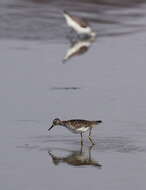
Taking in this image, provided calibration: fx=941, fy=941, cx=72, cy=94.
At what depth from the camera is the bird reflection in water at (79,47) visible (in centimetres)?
2096

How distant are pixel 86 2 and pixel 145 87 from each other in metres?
11.4

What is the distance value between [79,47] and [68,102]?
591 centimetres

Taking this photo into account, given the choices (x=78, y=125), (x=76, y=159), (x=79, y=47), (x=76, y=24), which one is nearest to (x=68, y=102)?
(x=78, y=125)

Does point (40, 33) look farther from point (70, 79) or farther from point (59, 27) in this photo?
point (70, 79)

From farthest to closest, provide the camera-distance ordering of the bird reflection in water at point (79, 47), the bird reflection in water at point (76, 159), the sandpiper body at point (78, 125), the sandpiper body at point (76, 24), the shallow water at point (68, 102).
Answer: the sandpiper body at point (76, 24), the bird reflection in water at point (79, 47), the sandpiper body at point (78, 125), the bird reflection in water at point (76, 159), the shallow water at point (68, 102)

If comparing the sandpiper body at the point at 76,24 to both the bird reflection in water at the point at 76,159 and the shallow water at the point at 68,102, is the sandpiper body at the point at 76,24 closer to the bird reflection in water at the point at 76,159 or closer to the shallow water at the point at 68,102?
the shallow water at the point at 68,102

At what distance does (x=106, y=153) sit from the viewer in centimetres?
1362

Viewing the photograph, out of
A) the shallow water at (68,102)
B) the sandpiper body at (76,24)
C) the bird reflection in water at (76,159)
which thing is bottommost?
the bird reflection in water at (76,159)

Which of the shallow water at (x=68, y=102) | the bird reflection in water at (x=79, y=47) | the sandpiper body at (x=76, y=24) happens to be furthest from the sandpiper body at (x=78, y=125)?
the sandpiper body at (x=76, y=24)

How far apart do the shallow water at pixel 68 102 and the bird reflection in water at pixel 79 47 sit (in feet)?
0.35

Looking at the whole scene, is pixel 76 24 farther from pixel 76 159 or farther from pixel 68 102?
pixel 76 159

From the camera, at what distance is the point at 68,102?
16.5 m

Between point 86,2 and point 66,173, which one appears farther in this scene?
point 86,2

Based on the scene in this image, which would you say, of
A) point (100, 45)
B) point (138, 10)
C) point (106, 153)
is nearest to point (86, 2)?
point (138, 10)
